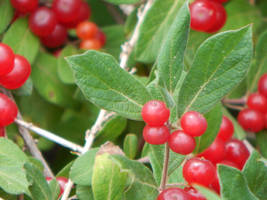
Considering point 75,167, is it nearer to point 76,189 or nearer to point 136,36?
point 76,189

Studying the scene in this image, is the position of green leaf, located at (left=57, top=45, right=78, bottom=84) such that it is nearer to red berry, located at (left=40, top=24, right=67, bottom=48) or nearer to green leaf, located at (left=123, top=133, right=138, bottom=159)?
red berry, located at (left=40, top=24, right=67, bottom=48)

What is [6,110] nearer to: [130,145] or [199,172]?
[130,145]

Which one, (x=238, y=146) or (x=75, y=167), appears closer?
(x=75, y=167)

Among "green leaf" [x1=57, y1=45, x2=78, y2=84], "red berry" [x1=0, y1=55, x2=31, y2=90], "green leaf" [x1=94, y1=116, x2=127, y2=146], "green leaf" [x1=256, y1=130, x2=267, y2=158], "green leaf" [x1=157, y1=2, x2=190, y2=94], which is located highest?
"green leaf" [x1=157, y1=2, x2=190, y2=94]

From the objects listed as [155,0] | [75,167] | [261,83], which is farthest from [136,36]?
[75,167]

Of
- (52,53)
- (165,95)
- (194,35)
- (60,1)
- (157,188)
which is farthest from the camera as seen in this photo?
(52,53)

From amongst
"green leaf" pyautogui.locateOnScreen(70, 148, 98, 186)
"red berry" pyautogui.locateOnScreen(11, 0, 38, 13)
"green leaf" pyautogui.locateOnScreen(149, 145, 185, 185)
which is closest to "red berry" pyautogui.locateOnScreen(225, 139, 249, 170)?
"green leaf" pyautogui.locateOnScreen(149, 145, 185, 185)

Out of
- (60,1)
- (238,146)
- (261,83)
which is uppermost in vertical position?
(60,1)

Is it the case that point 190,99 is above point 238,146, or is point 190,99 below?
above
